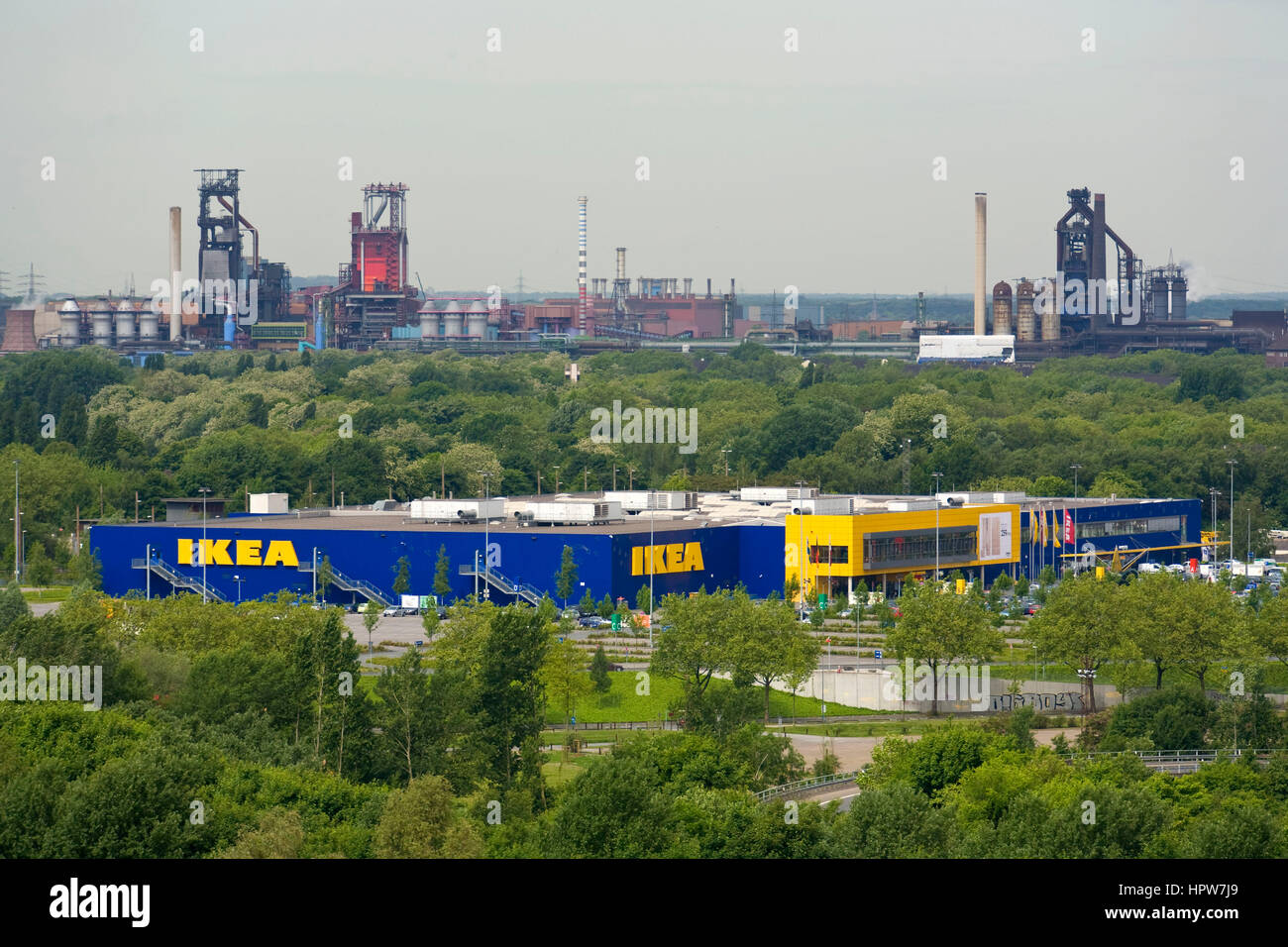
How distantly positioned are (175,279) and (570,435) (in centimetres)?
6110

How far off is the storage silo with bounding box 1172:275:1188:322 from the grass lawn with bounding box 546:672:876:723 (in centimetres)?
11430

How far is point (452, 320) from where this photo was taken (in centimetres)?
15638

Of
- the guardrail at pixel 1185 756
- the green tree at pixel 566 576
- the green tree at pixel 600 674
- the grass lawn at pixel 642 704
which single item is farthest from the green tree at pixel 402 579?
the guardrail at pixel 1185 756

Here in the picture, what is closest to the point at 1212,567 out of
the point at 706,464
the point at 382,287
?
the point at 706,464

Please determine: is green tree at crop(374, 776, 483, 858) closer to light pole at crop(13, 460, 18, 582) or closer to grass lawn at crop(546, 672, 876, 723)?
grass lawn at crop(546, 672, 876, 723)

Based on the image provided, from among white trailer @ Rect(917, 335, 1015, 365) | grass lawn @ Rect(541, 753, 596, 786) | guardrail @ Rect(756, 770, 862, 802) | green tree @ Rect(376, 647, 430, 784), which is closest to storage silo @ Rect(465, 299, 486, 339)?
white trailer @ Rect(917, 335, 1015, 365)

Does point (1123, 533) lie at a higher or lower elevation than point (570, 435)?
lower

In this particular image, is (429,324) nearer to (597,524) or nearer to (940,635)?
(597,524)

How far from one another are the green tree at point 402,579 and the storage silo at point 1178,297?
10540 cm

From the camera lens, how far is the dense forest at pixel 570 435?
71625 millimetres

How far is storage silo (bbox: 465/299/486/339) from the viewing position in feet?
518

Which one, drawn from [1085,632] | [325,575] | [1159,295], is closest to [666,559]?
[325,575]

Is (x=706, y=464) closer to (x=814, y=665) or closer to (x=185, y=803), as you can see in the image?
(x=814, y=665)
